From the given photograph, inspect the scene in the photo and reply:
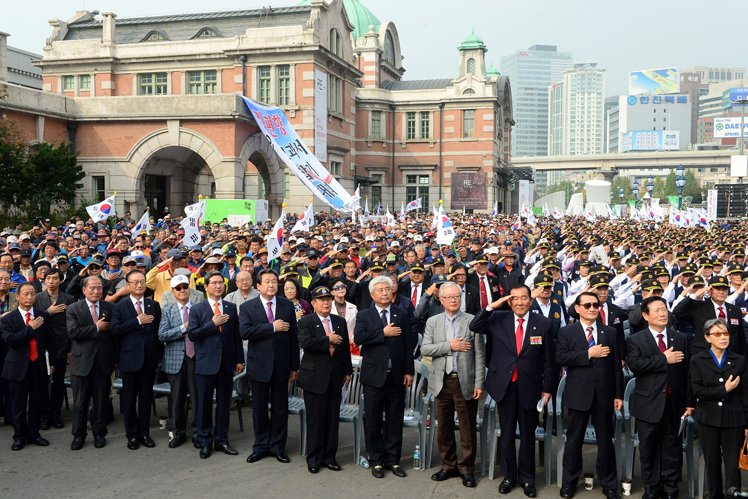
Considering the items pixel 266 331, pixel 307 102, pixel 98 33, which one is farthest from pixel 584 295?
pixel 98 33

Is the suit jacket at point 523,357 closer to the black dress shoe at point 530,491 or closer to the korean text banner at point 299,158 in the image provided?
the black dress shoe at point 530,491

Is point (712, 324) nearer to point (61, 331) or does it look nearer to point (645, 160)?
point (61, 331)

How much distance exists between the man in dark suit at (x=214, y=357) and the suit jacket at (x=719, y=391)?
461 centimetres

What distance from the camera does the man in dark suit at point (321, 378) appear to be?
263 inches

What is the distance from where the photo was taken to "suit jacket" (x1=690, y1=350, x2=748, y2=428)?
5758mm

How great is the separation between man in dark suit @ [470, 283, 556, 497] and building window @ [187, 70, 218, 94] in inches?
1360

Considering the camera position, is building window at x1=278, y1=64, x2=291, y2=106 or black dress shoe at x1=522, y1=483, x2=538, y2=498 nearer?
black dress shoe at x1=522, y1=483, x2=538, y2=498

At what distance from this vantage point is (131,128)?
2583 cm

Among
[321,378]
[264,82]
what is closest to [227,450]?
[321,378]

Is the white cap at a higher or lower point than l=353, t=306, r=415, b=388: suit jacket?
higher

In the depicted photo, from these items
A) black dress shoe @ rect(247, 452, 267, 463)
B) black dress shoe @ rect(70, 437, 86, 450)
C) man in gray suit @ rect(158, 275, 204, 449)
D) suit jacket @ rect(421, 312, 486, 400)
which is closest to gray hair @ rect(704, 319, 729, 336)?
suit jacket @ rect(421, 312, 486, 400)

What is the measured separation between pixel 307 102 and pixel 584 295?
30.3 m

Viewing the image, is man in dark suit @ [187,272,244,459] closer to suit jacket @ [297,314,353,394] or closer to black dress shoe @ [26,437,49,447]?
suit jacket @ [297,314,353,394]

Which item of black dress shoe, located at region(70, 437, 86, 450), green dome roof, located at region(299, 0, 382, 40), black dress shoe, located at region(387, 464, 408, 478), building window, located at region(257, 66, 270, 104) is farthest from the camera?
green dome roof, located at region(299, 0, 382, 40)
